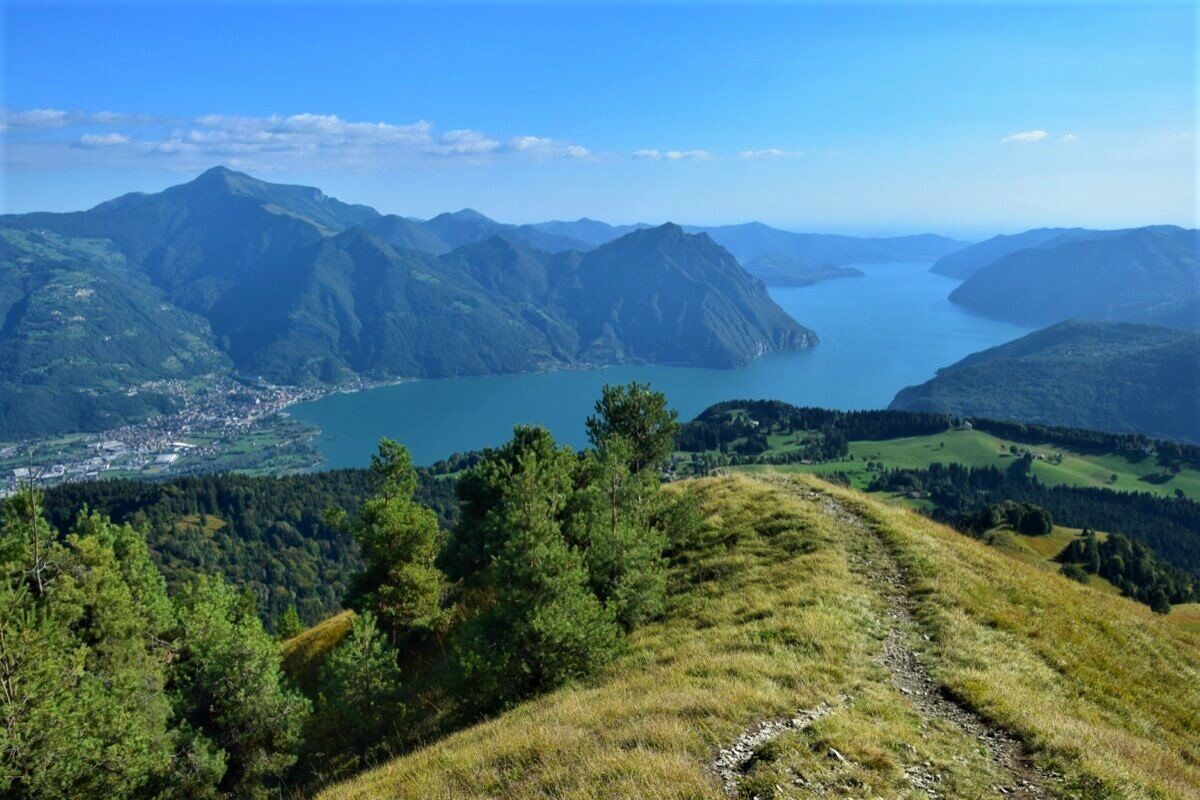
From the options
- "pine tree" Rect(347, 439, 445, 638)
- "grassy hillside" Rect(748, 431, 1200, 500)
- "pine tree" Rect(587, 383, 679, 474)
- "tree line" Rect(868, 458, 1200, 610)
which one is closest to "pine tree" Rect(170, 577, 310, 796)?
"pine tree" Rect(347, 439, 445, 638)

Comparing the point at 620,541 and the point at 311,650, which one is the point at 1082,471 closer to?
the point at 620,541

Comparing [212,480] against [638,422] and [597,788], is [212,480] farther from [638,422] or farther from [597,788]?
[597,788]

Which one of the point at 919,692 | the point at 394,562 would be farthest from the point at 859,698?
the point at 394,562

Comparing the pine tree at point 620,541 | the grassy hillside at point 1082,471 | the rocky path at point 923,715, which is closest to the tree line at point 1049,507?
the grassy hillside at point 1082,471

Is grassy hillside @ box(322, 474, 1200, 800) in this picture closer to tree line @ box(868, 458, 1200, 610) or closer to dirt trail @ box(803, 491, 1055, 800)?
dirt trail @ box(803, 491, 1055, 800)

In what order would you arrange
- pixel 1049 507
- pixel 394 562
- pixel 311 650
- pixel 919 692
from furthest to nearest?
pixel 1049 507, pixel 311 650, pixel 394 562, pixel 919 692

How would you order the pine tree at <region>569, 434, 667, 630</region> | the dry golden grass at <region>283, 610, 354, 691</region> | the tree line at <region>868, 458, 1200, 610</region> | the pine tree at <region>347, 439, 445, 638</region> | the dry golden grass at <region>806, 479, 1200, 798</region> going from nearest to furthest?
the dry golden grass at <region>806, 479, 1200, 798</region> < the pine tree at <region>569, 434, 667, 630</region> < the pine tree at <region>347, 439, 445, 638</region> < the dry golden grass at <region>283, 610, 354, 691</region> < the tree line at <region>868, 458, 1200, 610</region>

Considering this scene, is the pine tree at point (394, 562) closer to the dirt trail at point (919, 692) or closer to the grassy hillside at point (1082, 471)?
the dirt trail at point (919, 692)
